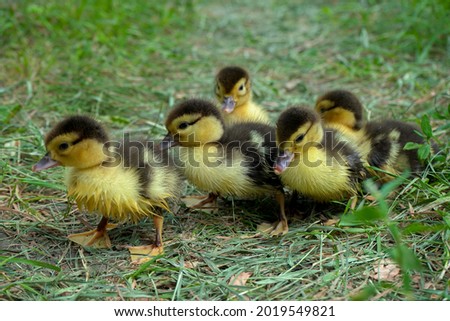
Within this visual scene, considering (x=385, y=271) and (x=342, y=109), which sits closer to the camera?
(x=385, y=271)

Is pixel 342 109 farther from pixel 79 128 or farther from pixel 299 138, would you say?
pixel 79 128

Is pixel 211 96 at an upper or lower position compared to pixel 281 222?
upper

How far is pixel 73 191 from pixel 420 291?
1615mm

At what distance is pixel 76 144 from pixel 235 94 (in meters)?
1.42

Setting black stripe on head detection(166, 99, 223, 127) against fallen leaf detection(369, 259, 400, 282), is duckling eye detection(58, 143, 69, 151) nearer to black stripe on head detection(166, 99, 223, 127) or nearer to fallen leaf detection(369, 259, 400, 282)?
black stripe on head detection(166, 99, 223, 127)

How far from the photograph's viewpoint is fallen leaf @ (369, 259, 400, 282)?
2.59 metres

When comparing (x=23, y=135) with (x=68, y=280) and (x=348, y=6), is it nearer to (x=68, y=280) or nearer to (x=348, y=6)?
(x=68, y=280)

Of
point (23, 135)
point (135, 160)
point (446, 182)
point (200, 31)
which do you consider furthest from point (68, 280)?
point (200, 31)

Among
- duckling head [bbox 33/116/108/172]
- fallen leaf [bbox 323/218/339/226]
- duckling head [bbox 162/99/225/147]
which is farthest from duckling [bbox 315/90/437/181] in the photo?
duckling head [bbox 33/116/108/172]

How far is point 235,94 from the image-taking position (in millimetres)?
3879

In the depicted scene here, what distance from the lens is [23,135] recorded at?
4035mm

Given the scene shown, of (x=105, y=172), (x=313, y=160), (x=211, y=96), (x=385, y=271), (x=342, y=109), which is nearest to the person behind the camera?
(x=385, y=271)

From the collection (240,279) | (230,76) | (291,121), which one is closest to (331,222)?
(291,121)

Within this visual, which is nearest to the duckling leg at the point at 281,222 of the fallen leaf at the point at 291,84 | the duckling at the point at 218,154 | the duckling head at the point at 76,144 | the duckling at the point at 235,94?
the duckling at the point at 218,154
